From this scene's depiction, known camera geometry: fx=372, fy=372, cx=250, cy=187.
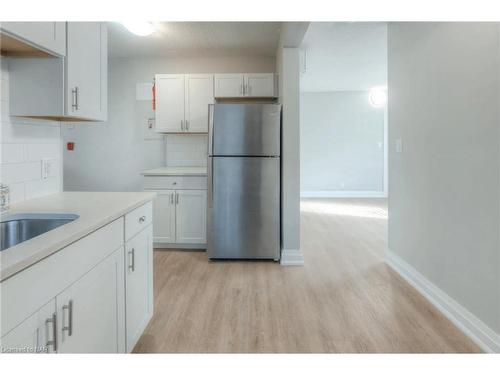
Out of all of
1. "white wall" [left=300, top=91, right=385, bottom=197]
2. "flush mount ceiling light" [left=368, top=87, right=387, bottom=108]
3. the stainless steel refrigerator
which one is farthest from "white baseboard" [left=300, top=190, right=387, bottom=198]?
the stainless steel refrigerator

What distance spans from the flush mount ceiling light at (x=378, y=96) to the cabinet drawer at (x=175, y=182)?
5300mm

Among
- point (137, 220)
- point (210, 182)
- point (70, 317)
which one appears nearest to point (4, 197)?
point (137, 220)

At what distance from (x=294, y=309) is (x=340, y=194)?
6.01m

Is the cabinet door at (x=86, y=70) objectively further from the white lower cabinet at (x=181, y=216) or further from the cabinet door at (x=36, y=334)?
the white lower cabinet at (x=181, y=216)

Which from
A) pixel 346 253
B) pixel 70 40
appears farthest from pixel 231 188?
pixel 70 40

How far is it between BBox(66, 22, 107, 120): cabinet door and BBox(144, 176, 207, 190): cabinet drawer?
1.78 m

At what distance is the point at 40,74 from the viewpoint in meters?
1.78

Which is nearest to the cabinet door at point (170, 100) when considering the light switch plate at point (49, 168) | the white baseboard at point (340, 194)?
the light switch plate at point (49, 168)

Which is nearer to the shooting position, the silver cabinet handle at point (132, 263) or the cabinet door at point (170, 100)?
the silver cabinet handle at point (132, 263)

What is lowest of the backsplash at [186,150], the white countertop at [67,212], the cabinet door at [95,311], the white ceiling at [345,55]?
the cabinet door at [95,311]

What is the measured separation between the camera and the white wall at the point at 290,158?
3.53m

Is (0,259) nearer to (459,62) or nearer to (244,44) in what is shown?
(459,62)

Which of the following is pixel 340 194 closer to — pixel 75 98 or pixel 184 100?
pixel 184 100

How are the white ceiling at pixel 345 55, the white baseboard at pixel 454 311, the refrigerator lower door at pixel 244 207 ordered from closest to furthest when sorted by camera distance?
the white baseboard at pixel 454 311, the refrigerator lower door at pixel 244 207, the white ceiling at pixel 345 55
